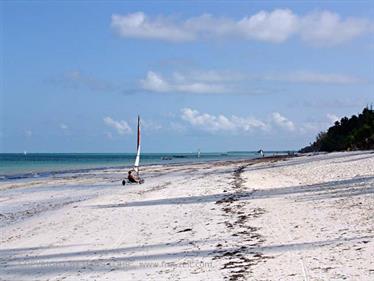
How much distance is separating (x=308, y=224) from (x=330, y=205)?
2969 millimetres

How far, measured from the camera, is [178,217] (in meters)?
14.9

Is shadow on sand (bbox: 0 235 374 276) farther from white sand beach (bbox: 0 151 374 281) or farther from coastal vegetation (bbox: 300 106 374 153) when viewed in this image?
coastal vegetation (bbox: 300 106 374 153)

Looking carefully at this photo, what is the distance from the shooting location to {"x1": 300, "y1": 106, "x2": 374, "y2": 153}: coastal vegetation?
67188mm

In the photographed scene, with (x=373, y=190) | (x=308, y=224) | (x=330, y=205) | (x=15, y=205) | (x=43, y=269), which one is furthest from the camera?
(x=15, y=205)

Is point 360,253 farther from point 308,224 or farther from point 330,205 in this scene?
point 330,205

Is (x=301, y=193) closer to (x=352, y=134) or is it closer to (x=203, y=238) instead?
(x=203, y=238)

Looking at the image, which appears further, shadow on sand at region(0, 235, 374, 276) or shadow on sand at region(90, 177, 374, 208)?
shadow on sand at region(90, 177, 374, 208)

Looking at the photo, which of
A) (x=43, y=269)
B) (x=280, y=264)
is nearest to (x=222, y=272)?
(x=280, y=264)

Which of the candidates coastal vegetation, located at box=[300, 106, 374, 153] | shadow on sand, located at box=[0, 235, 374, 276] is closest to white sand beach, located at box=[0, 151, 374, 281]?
shadow on sand, located at box=[0, 235, 374, 276]

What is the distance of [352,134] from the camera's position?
7444cm

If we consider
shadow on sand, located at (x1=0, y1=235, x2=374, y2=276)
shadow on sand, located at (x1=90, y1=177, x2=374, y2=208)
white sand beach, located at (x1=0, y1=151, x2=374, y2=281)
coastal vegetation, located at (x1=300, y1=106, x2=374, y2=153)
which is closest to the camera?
white sand beach, located at (x1=0, y1=151, x2=374, y2=281)

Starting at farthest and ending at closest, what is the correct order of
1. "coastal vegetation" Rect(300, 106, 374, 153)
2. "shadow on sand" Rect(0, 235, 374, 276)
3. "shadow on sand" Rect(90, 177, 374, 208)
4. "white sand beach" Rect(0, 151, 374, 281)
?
"coastal vegetation" Rect(300, 106, 374, 153), "shadow on sand" Rect(90, 177, 374, 208), "shadow on sand" Rect(0, 235, 374, 276), "white sand beach" Rect(0, 151, 374, 281)

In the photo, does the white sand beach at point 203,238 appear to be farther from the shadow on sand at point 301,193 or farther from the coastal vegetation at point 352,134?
the coastal vegetation at point 352,134

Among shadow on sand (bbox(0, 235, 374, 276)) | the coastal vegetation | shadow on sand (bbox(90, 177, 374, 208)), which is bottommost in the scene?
shadow on sand (bbox(0, 235, 374, 276))
